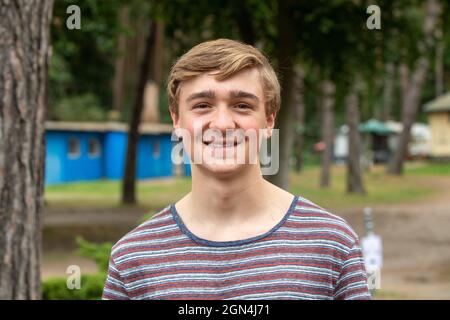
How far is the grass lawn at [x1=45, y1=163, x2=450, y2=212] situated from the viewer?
26.8 meters

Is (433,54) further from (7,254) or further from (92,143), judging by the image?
(92,143)

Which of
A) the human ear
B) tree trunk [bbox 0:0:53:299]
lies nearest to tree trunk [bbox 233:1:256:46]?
tree trunk [bbox 0:0:53:299]

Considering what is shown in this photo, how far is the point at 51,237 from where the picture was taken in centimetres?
1711

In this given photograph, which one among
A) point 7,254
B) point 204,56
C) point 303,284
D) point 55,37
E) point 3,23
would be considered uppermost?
point 55,37

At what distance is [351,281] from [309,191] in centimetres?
2975

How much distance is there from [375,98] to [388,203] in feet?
25.6

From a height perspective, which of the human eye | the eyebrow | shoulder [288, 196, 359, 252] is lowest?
shoulder [288, 196, 359, 252]

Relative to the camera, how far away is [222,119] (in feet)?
5.62

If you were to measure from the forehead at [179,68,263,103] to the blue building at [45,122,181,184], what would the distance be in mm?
34166

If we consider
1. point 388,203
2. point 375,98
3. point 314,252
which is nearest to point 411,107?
point 388,203

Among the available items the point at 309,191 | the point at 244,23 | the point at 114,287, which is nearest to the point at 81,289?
the point at 114,287

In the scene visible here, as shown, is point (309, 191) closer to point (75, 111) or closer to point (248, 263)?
point (75, 111)

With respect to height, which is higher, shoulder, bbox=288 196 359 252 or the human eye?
the human eye

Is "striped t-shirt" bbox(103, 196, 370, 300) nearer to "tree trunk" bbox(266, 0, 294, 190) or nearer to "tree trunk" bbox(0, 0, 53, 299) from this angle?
"tree trunk" bbox(0, 0, 53, 299)
